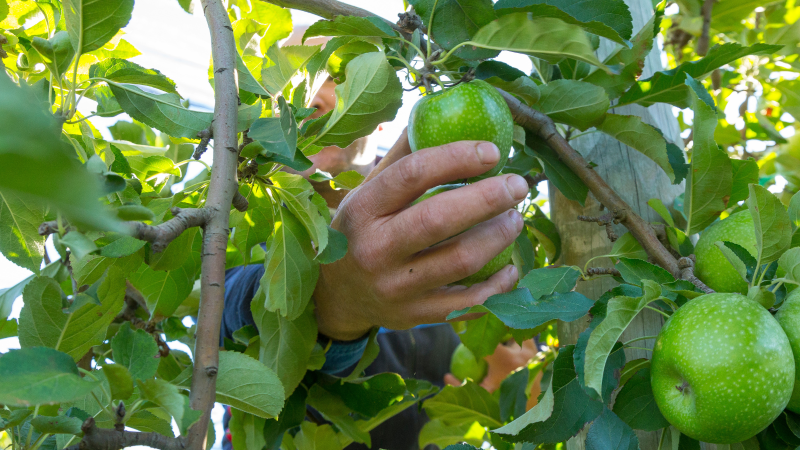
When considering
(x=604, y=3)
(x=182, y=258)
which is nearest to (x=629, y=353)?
(x=604, y=3)

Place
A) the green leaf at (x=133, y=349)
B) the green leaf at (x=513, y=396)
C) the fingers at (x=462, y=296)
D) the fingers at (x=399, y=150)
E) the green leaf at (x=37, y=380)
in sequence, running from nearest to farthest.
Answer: the green leaf at (x=37, y=380), the green leaf at (x=133, y=349), the fingers at (x=462, y=296), the fingers at (x=399, y=150), the green leaf at (x=513, y=396)

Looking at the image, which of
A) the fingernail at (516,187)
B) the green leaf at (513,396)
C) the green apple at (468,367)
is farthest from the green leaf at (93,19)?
the green apple at (468,367)

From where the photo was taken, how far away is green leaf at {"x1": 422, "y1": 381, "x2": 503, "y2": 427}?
3.23ft

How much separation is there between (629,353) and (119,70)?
72 centimetres

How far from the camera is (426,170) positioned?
1.72ft

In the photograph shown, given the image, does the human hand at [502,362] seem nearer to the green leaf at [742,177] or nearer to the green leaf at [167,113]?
the green leaf at [742,177]

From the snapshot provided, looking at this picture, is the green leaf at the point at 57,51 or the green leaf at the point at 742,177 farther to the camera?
the green leaf at the point at 742,177


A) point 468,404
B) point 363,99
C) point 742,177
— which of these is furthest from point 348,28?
point 468,404

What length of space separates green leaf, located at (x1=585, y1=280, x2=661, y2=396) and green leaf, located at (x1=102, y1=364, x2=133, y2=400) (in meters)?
0.30

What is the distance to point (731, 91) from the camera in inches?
56.2

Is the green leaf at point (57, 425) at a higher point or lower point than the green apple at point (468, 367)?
higher

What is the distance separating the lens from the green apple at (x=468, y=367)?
4.48ft

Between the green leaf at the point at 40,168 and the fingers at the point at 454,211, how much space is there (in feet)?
1.33

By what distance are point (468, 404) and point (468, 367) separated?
372mm
